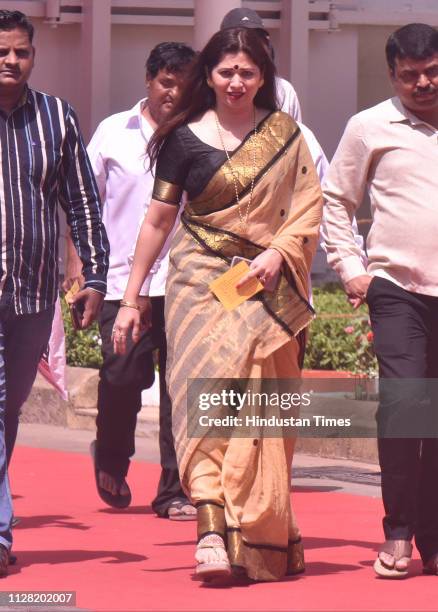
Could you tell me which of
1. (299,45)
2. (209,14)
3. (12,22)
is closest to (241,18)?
(12,22)

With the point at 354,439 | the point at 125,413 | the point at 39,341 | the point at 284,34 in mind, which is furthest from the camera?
the point at 284,34

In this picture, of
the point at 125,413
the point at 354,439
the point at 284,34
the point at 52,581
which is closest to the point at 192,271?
the point at 52,581

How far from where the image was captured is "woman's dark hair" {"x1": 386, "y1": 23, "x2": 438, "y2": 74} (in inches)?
270

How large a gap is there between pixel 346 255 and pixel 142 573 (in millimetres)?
1419

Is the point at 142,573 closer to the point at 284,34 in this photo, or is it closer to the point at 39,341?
the point at 39,341

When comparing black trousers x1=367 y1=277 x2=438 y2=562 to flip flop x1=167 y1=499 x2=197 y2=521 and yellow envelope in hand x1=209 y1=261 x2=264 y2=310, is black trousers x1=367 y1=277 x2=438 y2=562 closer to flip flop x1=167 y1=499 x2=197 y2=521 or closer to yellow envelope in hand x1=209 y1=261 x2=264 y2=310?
yellow envelope in hand x1=209 y1=261 x2=264 y2=310

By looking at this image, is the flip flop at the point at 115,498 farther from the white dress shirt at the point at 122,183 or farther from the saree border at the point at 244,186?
the saree border at the point at 244,186

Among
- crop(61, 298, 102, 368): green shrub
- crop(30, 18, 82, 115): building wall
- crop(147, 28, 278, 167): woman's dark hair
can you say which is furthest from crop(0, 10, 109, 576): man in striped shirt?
crop(30, 18, 82, 115): building wall

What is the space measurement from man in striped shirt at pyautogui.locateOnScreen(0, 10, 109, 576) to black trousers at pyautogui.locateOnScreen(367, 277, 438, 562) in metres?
1.14

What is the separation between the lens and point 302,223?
22.7ft

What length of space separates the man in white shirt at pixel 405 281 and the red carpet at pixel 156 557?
0.25m

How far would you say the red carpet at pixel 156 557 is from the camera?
640cm

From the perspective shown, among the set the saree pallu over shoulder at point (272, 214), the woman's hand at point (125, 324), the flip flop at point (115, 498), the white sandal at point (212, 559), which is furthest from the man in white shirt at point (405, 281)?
the flip flop at point (115, 498)

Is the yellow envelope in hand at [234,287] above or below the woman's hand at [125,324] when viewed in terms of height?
above
